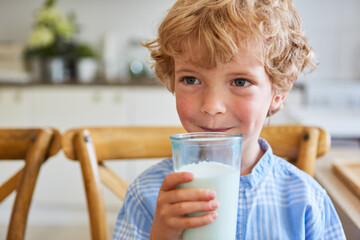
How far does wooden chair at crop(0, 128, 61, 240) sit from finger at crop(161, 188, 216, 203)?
19.1 inches

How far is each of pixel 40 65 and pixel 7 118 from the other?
20.7 inches

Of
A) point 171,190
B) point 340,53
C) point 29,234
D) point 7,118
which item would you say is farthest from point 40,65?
point 171,190

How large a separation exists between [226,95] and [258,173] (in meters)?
0.20

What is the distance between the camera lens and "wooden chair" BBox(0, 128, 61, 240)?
0.93 m

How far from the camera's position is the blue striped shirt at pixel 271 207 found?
2.49ft

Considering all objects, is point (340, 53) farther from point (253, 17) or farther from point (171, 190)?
point (171, 190)

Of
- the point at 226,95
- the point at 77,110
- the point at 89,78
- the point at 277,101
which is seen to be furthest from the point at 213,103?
the point at 89,78

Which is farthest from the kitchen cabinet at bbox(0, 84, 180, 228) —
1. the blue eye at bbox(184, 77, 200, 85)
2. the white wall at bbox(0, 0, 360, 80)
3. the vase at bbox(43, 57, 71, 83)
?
the blue eye at bbox(184, 77, 200, 85)

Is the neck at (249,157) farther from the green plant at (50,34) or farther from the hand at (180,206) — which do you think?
the green plant at (50,34)

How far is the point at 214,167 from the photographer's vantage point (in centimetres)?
54

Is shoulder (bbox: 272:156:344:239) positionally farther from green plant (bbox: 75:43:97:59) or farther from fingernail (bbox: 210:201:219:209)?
green plant (bbox: 75:43:97:59)

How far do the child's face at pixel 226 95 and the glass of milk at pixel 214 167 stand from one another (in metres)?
0.14

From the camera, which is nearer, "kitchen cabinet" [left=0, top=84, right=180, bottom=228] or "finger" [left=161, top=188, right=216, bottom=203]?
"finger" [left=161, top=188, right=216, bottom=203]

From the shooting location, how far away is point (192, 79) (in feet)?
2.44
